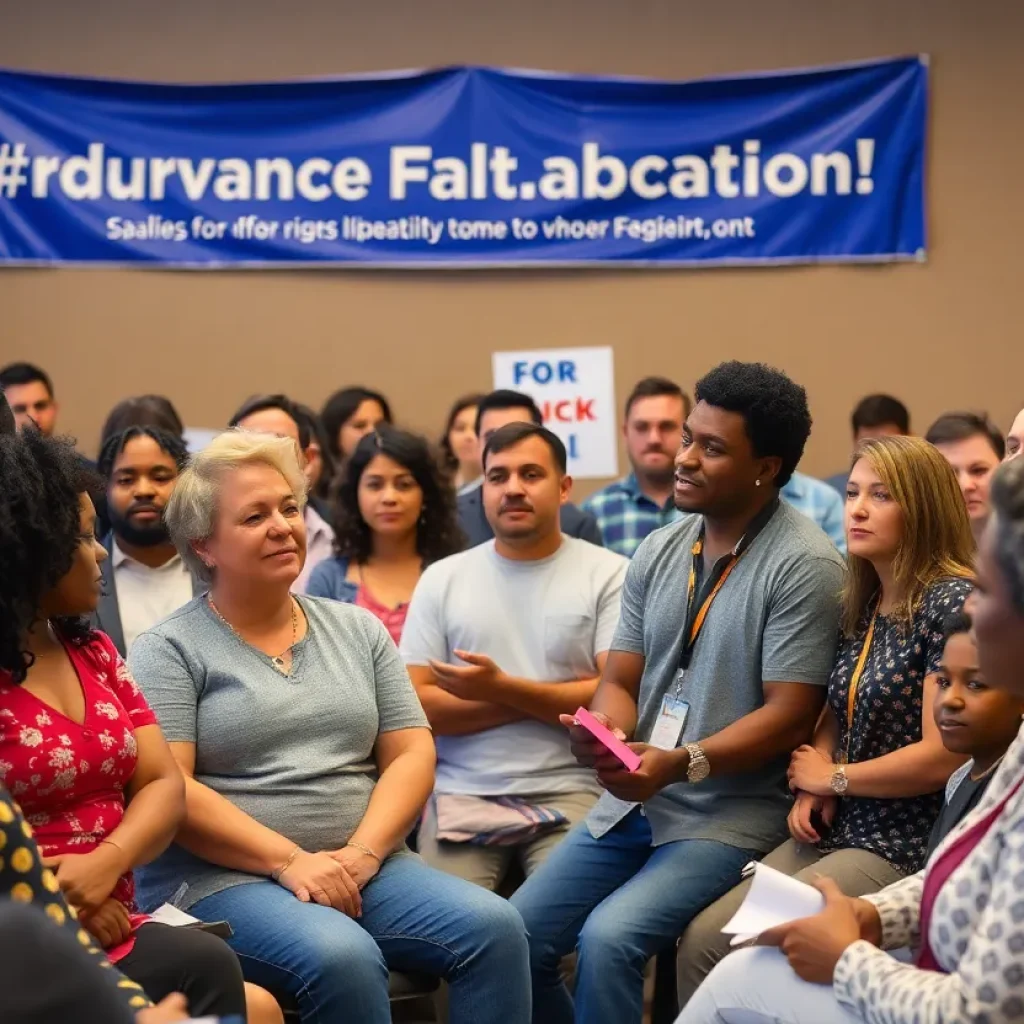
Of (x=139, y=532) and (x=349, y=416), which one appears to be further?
(x=349, y=416)

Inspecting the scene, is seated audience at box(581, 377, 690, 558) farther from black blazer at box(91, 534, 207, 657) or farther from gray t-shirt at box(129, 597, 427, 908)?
gray t-shirt at box(129, 597, 427, 908)

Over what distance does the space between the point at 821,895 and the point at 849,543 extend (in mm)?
897

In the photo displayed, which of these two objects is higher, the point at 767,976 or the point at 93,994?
the point at 93,994

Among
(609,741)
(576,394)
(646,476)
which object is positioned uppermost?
(576,394)

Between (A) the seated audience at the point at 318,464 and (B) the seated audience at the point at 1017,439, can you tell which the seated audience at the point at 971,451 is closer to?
(B) the seated audience at the point at 1017,439

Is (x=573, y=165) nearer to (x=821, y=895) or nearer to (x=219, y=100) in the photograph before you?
(x=219, y=100)

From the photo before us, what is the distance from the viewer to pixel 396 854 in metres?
3.03

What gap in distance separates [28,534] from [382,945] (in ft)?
3.63

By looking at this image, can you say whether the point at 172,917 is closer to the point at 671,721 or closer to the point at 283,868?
the point at 283,868

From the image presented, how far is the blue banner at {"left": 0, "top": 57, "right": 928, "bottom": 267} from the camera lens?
20.2 feet

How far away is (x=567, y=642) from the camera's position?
144 inches

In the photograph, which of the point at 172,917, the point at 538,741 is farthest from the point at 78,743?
the point at 538,741

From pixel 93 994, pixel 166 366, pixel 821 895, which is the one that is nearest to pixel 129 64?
pixel 166 366

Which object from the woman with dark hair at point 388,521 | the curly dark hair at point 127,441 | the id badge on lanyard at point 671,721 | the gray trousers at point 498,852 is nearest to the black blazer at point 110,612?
the curly dark hair at point 127,441
